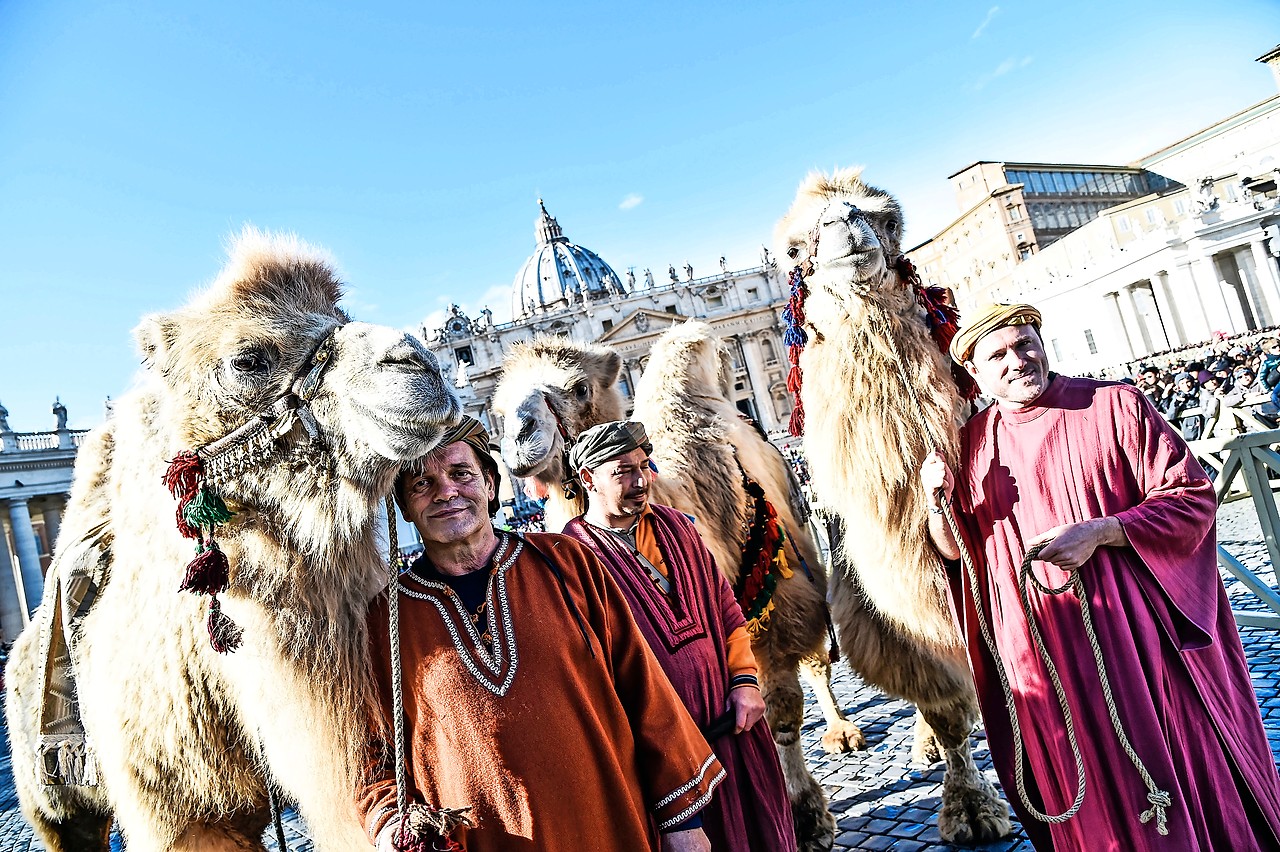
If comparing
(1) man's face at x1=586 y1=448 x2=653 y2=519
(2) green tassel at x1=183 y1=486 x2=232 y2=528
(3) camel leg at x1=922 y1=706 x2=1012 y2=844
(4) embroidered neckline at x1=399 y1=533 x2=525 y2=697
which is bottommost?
(3) camel leg at x1=922 y1=706 x2=1012 y2=844

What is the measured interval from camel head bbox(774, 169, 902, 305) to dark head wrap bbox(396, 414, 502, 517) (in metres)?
1.65

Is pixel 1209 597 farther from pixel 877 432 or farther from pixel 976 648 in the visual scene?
pixel 877 432

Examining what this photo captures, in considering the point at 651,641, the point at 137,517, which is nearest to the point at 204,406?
the point at 137,517

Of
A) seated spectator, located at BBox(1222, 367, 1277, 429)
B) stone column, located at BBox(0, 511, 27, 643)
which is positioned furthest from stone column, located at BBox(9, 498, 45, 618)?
seated spectator, located at BBox(1222, 367, 1277, 429)

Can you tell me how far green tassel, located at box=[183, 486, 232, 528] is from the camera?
190 centimetres

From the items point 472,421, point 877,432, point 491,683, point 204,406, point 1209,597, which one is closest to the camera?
point 491,683

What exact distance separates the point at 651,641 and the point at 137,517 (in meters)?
1.50

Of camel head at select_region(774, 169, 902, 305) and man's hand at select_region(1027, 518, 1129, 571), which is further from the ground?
camel head at select_region(774, 169, 902, 305)

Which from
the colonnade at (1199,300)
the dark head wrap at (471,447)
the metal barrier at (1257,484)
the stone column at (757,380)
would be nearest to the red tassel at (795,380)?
the dark head wrap at (471,447)

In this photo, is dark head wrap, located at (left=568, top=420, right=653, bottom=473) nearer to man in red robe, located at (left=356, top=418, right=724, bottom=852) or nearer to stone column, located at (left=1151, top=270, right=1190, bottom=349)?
man in red robe, located at (left=356, top=418, right=724, bottom=852)

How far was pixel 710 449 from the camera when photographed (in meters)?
4.44

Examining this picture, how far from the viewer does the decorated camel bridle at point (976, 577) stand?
2.30 m

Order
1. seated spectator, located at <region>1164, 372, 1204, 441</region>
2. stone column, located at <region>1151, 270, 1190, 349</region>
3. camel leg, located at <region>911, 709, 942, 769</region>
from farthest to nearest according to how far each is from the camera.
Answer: stone column, located at <region>1151, 270, 1190, 349</region>
seated spectator, located at <region>1164, 372, 1204, 441</region>
camel leg, located at <region>911, 709, 942, 769</region>

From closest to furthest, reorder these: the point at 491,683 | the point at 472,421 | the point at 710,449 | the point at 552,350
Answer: the point at 491,683 < the point at 472,421 < the point at 710,449 < the point at 552,350
